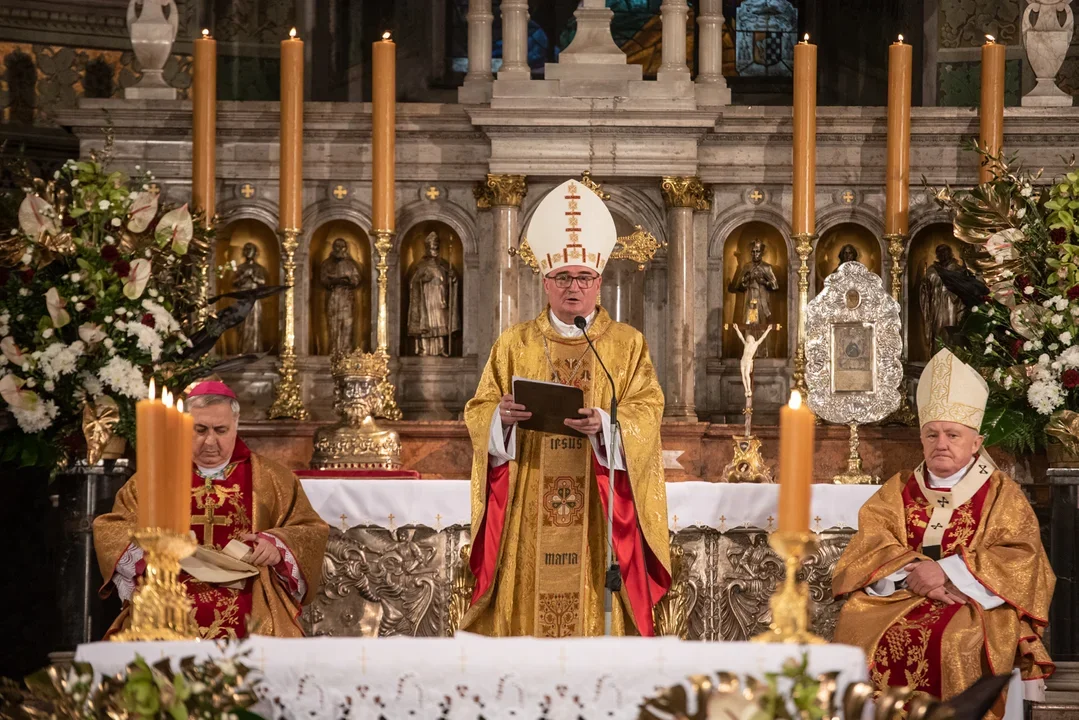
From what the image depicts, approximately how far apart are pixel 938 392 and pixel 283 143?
3841mm

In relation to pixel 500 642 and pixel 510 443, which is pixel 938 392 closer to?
pixel 510 443

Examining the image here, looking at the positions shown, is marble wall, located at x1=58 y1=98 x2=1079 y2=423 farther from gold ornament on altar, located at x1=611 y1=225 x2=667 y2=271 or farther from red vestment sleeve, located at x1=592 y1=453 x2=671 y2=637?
red vestment sleeve, located at x1=592 y1=453 x2=671 y2=637

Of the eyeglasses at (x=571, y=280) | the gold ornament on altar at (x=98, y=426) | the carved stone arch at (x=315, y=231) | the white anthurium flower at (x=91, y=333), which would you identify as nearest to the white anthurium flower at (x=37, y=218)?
the white anthurium flower at (x=91, y=333)

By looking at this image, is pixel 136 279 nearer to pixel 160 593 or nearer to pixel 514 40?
pixel 514 40

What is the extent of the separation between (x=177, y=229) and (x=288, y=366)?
4.52 ft

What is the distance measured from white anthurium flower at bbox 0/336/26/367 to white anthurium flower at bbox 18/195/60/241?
1.48 ft

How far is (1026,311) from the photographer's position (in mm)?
7262

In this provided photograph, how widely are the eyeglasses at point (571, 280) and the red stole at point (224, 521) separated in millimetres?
1391

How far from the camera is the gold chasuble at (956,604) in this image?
5.88m

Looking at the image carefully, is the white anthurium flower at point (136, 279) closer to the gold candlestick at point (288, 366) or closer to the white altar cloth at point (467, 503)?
→ the white altar cloth at point (467, 503)

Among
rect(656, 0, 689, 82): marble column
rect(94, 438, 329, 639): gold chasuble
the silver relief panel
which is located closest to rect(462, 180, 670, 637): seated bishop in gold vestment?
rect(94, 438, 329, 639): gold chasuble

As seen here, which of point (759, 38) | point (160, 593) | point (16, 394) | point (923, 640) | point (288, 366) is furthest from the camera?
point (759, 38)

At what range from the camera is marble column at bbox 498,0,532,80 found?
28.7ft

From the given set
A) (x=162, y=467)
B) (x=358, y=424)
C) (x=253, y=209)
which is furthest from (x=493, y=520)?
(x=253, y=209)
